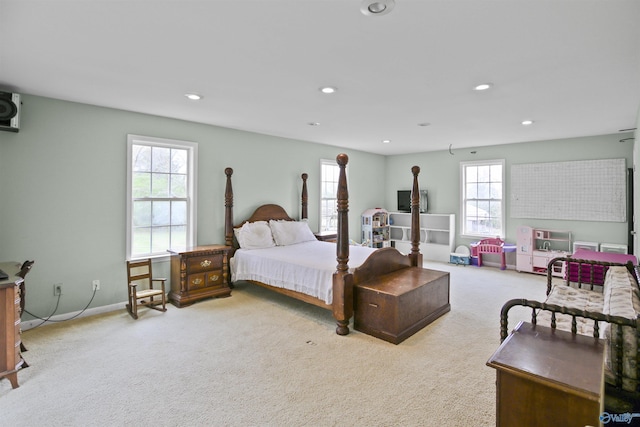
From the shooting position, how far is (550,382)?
1.28m

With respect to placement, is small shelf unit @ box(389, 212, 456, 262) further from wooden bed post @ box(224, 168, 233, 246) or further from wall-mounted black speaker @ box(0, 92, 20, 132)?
wall-mounted black speaker @ box(0, 92, 20, 132)

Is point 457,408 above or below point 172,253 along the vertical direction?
below

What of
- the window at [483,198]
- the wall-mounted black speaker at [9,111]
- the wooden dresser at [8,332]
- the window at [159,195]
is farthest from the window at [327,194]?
the wooden dresser at [8,332]

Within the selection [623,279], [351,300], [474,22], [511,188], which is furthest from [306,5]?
[511,188]

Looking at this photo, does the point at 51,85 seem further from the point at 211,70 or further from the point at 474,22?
the point at 474,22

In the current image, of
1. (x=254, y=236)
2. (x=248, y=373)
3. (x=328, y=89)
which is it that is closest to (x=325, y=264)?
(x=248, y=373)

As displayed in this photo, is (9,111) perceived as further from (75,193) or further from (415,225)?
(415,225)

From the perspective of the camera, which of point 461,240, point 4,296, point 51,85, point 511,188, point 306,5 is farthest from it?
point 461,240

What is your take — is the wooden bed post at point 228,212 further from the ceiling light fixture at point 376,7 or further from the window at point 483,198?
the window at point 483,198

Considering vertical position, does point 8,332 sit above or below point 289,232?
below

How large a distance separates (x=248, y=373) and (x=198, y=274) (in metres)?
2.04

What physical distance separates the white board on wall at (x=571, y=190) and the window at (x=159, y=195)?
19.2 ft

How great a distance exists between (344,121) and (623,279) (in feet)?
11.1

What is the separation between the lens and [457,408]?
213 centimetres
